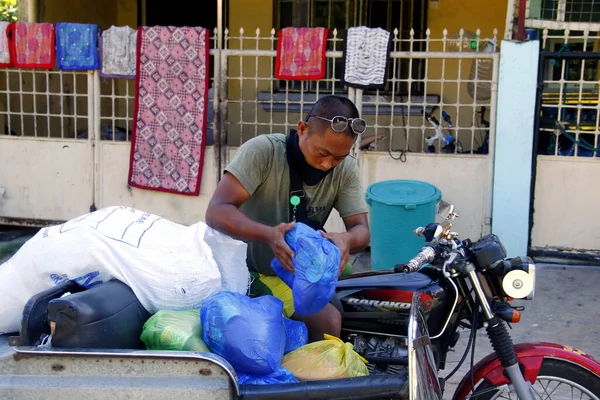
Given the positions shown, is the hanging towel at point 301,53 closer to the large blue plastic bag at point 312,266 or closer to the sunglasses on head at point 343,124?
the sunglasses on head at point 343,124

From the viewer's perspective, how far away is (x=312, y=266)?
2.63 meters

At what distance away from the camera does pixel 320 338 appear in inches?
118

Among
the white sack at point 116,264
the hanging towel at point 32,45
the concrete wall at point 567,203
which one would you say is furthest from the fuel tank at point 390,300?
the hanging towel at point 32,45

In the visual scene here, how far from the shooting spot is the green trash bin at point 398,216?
599cm

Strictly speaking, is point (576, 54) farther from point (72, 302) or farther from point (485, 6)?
point (72, 302)

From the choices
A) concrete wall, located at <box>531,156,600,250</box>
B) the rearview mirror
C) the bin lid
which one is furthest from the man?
concrete wall, located at <box>531,156,600,250</box>

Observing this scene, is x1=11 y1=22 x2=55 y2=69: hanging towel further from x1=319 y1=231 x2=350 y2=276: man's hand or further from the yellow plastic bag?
the yellow plastic bag

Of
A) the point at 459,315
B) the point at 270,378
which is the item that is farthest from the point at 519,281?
the point at 270,378

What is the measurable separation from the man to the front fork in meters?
0.53

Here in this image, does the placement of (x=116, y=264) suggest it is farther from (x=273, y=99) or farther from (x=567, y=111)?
(x=273, y=99)

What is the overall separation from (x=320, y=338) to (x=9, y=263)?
4.15 feet

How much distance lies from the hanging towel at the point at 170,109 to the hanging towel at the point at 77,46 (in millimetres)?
481

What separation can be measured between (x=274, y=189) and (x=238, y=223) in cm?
35

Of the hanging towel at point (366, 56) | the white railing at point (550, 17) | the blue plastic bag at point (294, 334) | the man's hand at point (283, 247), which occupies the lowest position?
the blue plastic bag at point (294, 334)
